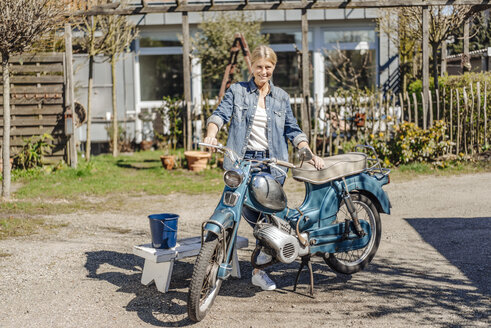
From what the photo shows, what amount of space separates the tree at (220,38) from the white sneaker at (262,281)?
1084cm

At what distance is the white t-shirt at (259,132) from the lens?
15.3 feet

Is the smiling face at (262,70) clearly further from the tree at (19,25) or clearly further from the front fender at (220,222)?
the tree at (19,25)

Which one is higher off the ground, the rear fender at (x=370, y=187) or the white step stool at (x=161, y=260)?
the rear fender at (x=370, y=187)

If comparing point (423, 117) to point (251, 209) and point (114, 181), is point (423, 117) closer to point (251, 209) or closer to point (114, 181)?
point (114, 181)

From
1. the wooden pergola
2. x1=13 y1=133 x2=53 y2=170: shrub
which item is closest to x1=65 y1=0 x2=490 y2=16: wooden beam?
the wooden pergola

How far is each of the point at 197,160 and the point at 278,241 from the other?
Result: 7025mm

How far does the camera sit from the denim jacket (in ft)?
15.1

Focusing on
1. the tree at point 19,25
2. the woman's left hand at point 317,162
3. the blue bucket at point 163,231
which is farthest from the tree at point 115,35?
the woman's left hand at point 317,162

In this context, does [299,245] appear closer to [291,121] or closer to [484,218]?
[291,121]

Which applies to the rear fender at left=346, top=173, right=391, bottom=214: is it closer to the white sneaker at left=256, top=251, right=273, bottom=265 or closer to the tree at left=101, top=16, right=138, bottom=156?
the white sneaker at left=256, top=251, right=273, bottom=265

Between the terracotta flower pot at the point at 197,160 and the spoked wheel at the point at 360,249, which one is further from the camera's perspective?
the terracotta flower pot at the point at 197,160

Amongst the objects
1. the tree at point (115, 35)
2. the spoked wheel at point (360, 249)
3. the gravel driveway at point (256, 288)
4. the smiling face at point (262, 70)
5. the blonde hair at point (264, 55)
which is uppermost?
the tree at point (115, 35)

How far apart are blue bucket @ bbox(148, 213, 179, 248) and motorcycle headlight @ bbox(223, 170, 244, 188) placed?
76 centimetres

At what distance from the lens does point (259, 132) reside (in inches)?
184
